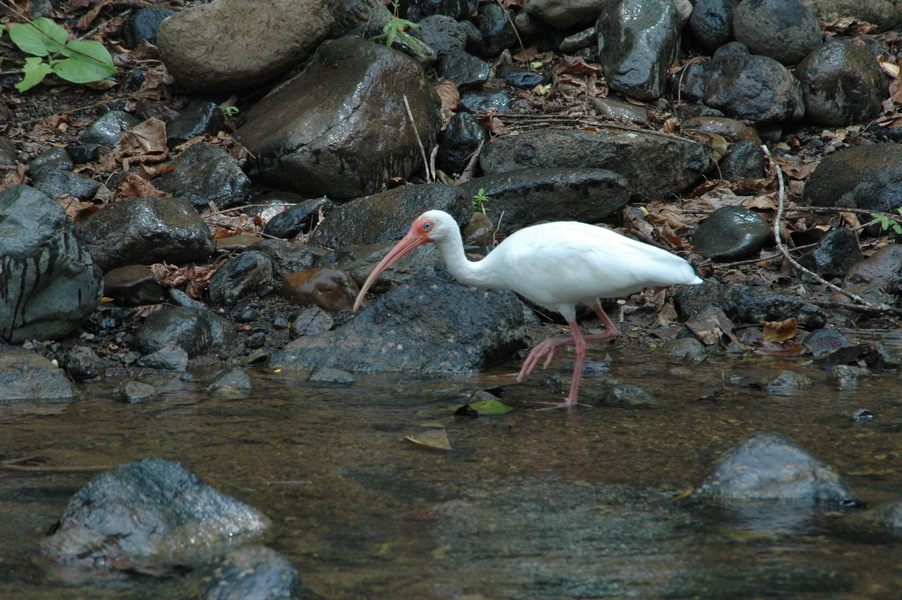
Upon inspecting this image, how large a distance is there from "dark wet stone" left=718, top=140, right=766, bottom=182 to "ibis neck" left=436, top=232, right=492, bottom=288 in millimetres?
5061

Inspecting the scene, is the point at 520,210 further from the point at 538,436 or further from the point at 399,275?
the point at 538,436

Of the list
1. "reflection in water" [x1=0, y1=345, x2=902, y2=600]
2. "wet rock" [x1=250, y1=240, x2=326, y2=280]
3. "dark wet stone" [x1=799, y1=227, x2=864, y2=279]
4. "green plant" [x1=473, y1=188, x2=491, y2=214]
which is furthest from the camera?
"green plant" [x1=473, y1=188, x2=491, y2=214]

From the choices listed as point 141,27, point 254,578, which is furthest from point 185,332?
point 141,27

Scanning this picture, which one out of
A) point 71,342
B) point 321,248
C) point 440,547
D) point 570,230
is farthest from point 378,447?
point 321,248

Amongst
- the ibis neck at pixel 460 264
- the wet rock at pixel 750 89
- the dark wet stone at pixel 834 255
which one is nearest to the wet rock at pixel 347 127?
the ibis neck at pixel 460 264

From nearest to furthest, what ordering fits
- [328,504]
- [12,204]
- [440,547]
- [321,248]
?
1. [440,547]
2. [328,504]
3. [12,204]
4. [321,248]

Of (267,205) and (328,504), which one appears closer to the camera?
(328,504)

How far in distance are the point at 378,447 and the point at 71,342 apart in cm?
323

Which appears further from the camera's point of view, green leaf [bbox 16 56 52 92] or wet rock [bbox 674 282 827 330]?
green leaf [bbox 16 56 52 92]

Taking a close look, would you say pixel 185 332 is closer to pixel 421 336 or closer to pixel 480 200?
pixel 421 336

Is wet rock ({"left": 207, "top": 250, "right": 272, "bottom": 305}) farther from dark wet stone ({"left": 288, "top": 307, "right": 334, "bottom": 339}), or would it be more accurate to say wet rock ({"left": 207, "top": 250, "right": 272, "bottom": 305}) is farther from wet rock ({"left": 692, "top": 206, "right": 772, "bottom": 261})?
wet rock ({"left": 692, "top": 206, "right": 772, "bottom": 261})

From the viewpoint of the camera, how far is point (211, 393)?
5086 mm

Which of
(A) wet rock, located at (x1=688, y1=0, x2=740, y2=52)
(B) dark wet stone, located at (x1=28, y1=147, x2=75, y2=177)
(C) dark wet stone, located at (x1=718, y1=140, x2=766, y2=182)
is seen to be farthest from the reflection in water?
(A) wet rock, located at (x1=688, y1=0, x2=740, y2=52)

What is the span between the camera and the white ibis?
199 inches
